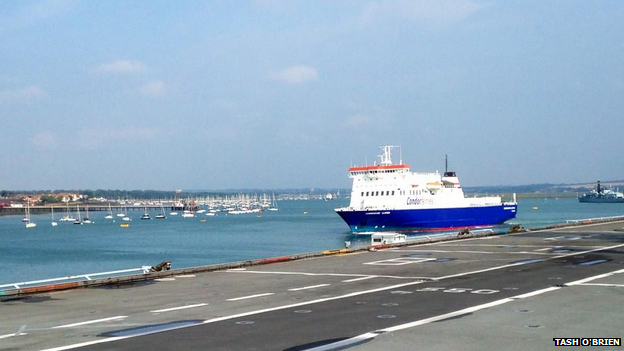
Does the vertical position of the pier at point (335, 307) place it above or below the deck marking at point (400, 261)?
above

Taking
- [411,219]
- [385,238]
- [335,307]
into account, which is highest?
[335,307]

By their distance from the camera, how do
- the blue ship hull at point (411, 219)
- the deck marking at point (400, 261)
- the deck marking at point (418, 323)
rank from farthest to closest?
the blue ship hull at point (411, 219) < the deck marking at point (400, 261) < the deck marking at point (418, 323)

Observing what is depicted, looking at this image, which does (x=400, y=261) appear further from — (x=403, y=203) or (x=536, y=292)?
(x=403, y=203)

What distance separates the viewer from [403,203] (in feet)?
261

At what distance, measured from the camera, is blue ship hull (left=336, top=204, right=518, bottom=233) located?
7781 cm

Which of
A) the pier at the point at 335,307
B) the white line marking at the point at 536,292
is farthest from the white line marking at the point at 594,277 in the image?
the white line marking at the point at 536,292

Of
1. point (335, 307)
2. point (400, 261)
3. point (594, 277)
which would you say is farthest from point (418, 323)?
point (400, 261)

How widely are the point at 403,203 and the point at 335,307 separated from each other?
211 ft

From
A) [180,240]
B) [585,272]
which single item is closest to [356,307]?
[585,272]

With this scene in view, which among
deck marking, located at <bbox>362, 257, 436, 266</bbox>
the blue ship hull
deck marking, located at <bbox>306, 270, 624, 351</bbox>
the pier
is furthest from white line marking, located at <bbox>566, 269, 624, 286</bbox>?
the blue ship hull

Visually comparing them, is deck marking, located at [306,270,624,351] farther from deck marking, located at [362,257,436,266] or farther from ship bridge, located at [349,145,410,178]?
ship bridge, located at [349,145,410,178]

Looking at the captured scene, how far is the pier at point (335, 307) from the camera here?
40.0 feet

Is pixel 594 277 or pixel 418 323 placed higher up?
pixel 418 323

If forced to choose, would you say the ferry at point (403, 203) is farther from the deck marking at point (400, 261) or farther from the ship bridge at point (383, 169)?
the deck marking at point (400, 261)
